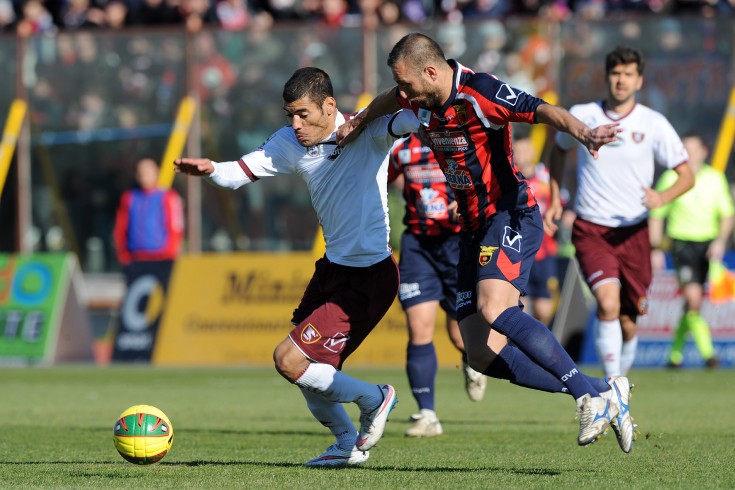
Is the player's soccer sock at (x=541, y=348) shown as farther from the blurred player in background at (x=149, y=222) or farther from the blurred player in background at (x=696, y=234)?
the blurred player in background at (x=149, y=222)

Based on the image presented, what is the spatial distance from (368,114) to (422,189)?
2.74 metres

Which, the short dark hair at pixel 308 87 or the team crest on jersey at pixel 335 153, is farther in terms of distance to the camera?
the team crest on jersey at pixel 335 153

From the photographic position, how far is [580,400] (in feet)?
23.6

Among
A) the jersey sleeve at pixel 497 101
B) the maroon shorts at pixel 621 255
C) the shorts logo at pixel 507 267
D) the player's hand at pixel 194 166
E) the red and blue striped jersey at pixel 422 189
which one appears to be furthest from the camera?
the maroon shorts at pixel 621 255

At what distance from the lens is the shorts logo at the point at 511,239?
768 centimetres

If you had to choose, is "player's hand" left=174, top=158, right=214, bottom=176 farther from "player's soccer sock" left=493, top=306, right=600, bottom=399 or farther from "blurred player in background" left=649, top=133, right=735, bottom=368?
"blurred player in background" left=649, top=133, right=735, bottom=368

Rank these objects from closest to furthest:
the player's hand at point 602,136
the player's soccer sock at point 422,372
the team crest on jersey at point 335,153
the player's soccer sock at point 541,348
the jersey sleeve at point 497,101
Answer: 1. the player's hand at point 602,136
2. the jersey sleeve at point 497,101
3. the player's soccer sock at point 541,348
4. the team crest on jersey at point 335,153
5. the player's soccer sock at point 422,372

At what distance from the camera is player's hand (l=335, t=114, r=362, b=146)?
772 cm

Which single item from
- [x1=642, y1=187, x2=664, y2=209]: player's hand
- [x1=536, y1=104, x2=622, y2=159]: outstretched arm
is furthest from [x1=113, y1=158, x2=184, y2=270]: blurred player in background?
[x1=536, y1=104, x2=622, y2=159]: outstretched arm

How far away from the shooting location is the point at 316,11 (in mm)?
20734

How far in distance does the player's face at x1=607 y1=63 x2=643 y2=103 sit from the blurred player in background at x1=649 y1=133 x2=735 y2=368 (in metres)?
5.57

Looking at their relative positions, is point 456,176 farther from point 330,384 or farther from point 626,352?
point 626,352

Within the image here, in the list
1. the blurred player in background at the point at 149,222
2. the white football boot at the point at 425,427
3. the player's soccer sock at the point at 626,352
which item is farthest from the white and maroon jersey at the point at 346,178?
the blurred player in background at the point at 149,222

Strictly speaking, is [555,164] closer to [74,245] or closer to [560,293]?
[560,293]
